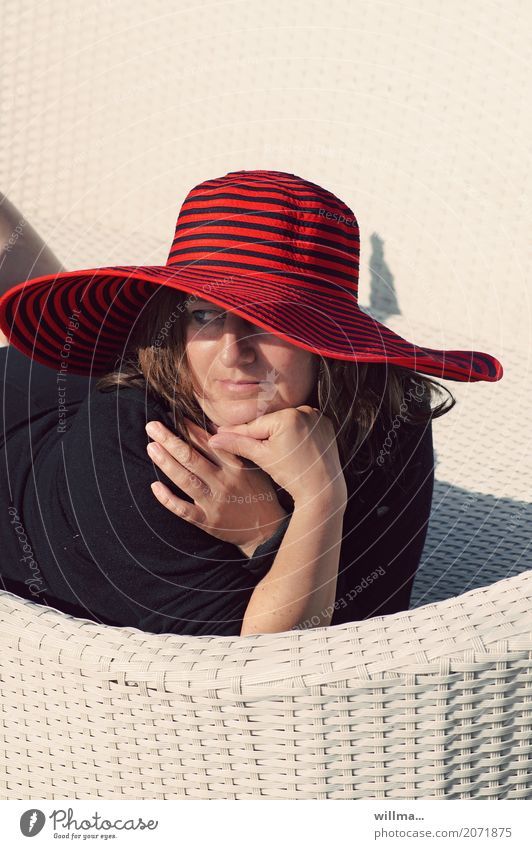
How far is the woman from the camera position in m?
0.84

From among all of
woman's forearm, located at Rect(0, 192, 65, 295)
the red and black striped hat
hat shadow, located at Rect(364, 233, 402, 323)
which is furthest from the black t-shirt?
hat shadow, located at Rect(364, 233, 402, 323)

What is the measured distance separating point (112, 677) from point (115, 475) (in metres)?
0.23

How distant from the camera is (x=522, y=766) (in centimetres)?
76

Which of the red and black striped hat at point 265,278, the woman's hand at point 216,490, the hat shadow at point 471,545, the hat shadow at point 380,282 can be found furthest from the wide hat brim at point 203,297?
the hat shadow at point 380,282

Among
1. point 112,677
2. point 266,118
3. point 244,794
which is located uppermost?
→ point 266,118

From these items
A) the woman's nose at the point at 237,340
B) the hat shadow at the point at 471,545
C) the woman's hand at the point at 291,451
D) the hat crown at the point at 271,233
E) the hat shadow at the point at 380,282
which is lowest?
the hat shadow at the point at 471,545

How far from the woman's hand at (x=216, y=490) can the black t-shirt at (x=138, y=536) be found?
3cm

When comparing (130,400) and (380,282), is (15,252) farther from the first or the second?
(380,282)

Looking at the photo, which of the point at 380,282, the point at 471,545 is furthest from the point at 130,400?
the point at 380,282

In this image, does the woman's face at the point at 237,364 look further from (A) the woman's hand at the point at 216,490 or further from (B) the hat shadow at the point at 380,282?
(B) the hat shadow at the point at 380,282

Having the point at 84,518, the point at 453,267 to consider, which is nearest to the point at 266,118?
Answer: the point at 453,267

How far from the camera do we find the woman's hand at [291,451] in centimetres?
82

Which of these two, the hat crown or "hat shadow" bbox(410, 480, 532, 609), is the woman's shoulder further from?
"hat shadow" bbox(410, 480, 532, 609)

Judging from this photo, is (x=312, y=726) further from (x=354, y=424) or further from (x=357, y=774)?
(x=354, y=424)
